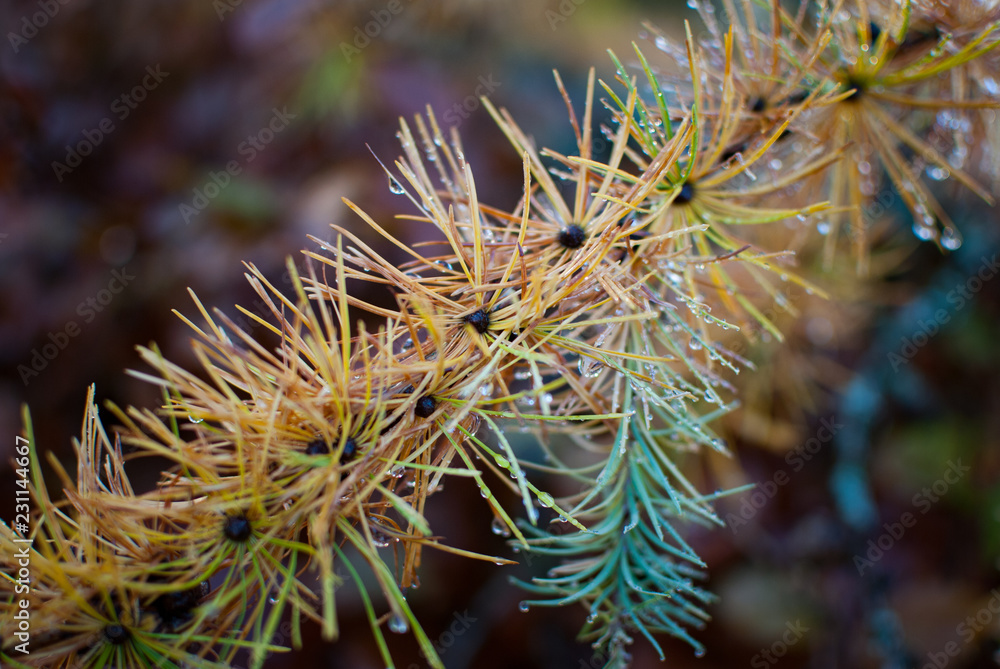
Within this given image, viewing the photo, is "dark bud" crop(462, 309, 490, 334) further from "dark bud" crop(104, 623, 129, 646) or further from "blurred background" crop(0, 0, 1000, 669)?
"blurred background" crop(0, 0, 1000, 669)

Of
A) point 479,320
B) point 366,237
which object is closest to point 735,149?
point 479,320

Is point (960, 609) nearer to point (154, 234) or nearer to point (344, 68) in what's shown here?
point (344, 68)

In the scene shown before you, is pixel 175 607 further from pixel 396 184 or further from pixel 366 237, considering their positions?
pixel 366 237

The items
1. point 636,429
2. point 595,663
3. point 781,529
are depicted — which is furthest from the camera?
point 781,529

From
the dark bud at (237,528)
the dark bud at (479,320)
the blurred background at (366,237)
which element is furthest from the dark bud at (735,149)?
the blurred background at (366,237)

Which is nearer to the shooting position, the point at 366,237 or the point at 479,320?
the point at 479,320

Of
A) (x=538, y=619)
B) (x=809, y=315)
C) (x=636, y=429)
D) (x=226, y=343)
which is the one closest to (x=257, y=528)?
(x=226, y=343)
